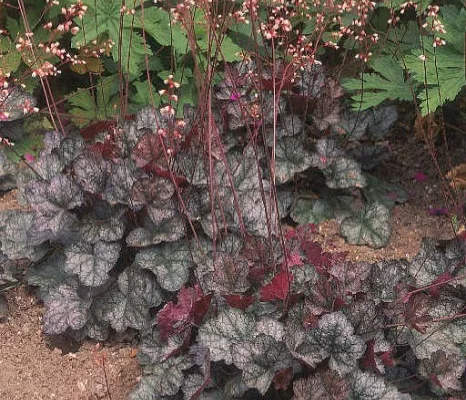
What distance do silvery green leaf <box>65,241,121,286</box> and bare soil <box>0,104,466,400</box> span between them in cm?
28

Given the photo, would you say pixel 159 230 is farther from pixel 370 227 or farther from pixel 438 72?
pixel 438 72

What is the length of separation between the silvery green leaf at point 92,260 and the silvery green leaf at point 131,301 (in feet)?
0.29

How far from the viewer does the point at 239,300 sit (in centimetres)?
257

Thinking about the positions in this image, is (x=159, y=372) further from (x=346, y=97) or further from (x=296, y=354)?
(x=346, y=97)

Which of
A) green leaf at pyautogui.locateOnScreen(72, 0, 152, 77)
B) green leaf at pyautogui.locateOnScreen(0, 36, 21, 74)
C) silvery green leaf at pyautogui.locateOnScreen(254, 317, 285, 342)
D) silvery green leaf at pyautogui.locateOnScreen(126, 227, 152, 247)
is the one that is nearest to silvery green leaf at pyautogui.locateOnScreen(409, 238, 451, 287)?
silvery green leaf at pyautogui.locateOnScreen(254, 317, 285, 342)

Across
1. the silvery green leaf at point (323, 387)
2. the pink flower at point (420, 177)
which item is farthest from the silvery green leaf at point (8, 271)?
the pink flower at point (420, 177)

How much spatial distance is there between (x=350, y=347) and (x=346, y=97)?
1801 millimetres

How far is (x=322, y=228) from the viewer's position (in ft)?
11.6

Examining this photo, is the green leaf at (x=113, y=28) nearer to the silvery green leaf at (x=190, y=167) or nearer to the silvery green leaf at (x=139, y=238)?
the silvery green leaf at (x=190, y=167)

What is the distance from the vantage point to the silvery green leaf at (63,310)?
2801mm

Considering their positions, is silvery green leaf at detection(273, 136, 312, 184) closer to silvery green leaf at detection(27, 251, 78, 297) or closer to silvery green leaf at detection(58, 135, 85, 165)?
silvery green leaf at detection(58, 135, 85, 165)

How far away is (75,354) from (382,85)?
1.67 meters

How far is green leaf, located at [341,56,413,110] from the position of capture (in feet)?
10.9

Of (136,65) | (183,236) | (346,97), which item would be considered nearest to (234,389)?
(183,236)
